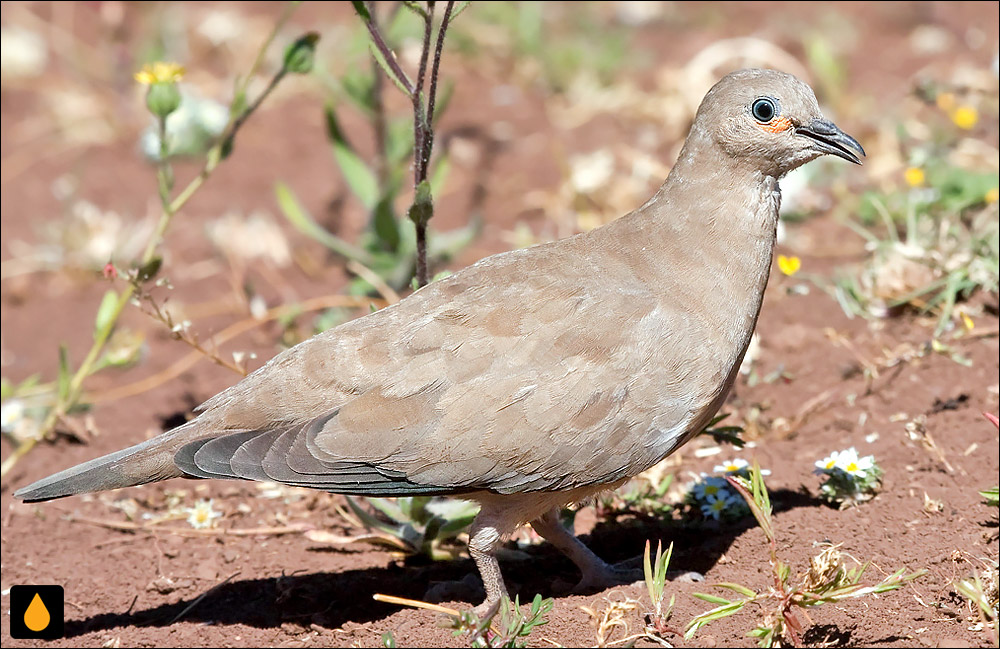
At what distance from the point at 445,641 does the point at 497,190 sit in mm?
4348

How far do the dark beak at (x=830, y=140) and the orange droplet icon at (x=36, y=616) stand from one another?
319cm

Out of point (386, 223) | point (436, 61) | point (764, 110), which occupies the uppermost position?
point (436, 61)

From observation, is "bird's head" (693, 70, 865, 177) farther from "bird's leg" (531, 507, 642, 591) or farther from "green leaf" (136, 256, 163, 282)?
"green leaf" (136, 256, 163, 282)

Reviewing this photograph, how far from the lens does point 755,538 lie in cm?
396

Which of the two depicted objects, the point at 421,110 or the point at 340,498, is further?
the point at 340,498

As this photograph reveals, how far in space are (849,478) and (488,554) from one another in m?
1.36

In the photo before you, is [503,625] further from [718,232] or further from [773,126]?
[773,126]

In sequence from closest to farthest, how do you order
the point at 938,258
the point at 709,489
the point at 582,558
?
1. the point at 582,558
2. the point at 709,489
3. the point at 938,258

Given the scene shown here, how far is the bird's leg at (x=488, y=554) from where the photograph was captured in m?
3.76

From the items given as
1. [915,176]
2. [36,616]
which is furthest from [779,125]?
[36,616]

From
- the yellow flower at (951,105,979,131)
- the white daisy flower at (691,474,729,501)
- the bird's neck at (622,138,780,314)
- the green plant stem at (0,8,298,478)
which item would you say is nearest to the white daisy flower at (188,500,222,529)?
the green plant stem at (0,8,298,478)

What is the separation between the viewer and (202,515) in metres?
4.66

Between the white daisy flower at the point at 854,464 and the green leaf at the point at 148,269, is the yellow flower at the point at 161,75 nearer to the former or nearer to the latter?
the green leaf at the point at 148,269

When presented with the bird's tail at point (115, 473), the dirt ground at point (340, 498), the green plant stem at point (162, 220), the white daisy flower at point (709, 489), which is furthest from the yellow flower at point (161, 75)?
the white daisy flower at point (709, 489)
